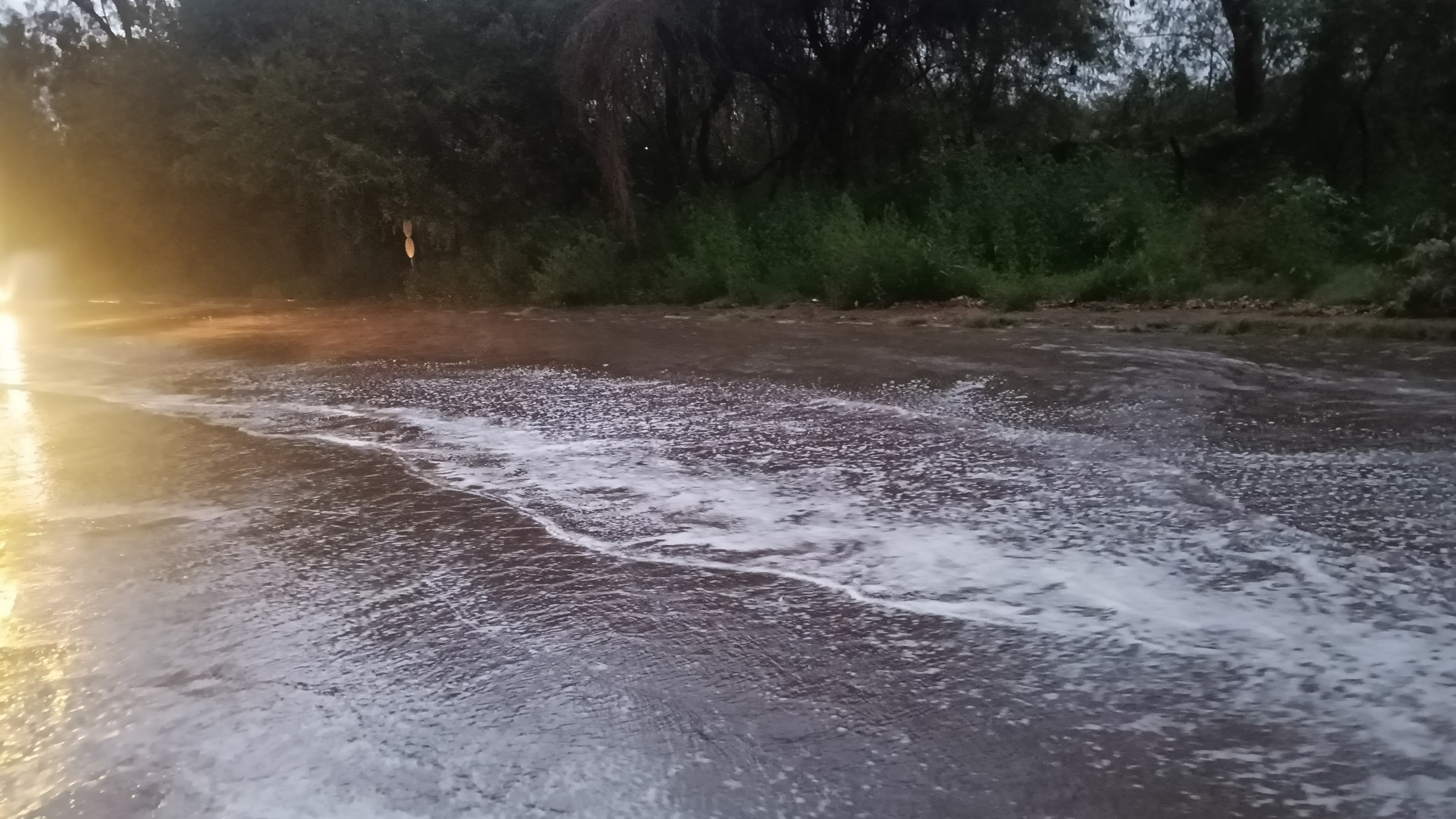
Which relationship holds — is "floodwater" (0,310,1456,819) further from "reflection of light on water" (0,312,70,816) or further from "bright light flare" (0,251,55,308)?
"bright light flare" (0,251,55,308)

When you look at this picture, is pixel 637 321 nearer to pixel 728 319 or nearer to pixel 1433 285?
pixel 728 319

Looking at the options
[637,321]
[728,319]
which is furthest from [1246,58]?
[637,321]

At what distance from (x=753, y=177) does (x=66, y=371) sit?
42.1ft

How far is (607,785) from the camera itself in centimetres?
336

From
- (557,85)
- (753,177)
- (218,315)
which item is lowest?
(218,315)

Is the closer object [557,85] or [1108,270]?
[1108,270]

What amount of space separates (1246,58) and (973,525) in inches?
696

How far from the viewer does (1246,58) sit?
803 inches

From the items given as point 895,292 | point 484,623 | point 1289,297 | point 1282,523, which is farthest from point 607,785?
point 895,292

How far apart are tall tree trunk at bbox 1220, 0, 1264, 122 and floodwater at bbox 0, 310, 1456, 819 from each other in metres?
12.4

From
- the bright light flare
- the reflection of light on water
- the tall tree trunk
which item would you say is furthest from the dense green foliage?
the reflection of light on water

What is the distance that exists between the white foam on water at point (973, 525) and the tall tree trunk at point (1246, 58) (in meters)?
13.4

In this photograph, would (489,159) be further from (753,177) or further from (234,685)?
(234,685)

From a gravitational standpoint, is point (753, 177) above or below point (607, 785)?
above
